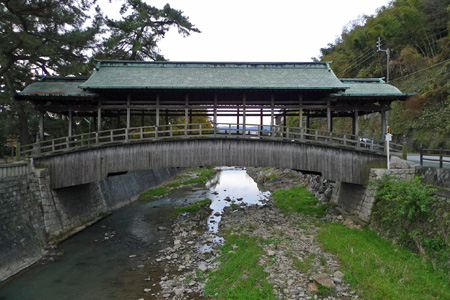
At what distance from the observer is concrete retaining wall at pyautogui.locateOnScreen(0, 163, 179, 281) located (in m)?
10.1

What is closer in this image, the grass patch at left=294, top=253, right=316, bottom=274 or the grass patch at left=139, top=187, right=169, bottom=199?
the grass patch at left=294, top=253, right=316, bottom=274

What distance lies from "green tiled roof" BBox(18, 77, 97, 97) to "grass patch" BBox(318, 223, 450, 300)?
1533cm

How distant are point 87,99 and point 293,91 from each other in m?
12.5

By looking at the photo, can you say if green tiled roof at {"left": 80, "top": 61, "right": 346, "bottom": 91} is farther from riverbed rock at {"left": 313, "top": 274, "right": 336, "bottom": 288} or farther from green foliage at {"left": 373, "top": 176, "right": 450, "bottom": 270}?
riverbed rock at {"left": 313, "top": 274, "right": 336, "bottom": 288}

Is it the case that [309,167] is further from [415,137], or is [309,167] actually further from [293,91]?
[415,137]

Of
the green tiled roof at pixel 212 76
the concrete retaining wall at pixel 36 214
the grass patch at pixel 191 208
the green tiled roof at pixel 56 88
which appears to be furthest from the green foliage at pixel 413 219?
the green tiled roof at pixel 56 88

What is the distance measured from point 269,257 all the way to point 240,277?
1823mm

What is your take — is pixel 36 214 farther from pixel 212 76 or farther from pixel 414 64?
pixel 414 64

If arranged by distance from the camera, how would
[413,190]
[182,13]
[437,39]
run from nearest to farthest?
[413,190]
[182,13]
[437,39]

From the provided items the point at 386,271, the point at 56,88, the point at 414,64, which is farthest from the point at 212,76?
the point at 414,64

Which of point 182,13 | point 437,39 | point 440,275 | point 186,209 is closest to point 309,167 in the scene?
point 440,275

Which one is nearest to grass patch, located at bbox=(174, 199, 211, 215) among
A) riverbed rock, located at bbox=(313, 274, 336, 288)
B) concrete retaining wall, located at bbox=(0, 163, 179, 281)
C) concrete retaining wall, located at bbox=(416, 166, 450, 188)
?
concrete retaining wall, located at bbox=(0, 163, 179, 281)

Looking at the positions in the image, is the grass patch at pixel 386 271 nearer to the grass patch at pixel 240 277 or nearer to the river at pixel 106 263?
the grass patch at pixel 240 277

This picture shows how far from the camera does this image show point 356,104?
15.4 m
